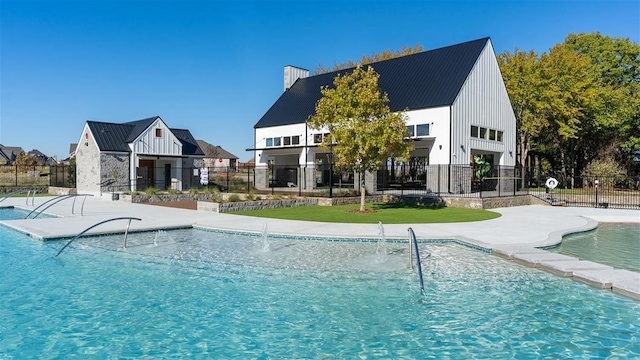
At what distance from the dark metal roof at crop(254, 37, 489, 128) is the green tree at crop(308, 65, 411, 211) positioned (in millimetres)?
8251

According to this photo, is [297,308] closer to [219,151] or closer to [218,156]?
[218,156]

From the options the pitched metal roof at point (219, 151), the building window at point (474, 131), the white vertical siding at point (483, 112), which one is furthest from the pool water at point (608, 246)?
the pitched metal roof at point (219, 151)

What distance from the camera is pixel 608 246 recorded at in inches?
440

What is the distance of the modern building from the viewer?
24977 millimetres

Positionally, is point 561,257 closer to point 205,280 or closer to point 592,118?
point 205,280

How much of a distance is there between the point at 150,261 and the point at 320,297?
14.4 ft

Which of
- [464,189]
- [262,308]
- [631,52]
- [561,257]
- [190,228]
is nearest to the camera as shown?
[262,308]

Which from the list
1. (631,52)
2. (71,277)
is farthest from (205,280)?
(631,52)

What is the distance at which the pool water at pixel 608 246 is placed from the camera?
9.34 metres

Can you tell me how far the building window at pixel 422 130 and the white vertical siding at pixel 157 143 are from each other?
19.3 m

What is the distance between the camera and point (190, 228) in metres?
13.8

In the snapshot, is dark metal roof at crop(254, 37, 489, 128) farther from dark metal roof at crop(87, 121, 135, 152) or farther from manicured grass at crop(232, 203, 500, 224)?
dark metal roof at crop(87, 121, 135, 152)

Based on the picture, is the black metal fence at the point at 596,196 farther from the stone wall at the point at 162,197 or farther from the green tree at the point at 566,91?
the stone wall at the point at 162,197

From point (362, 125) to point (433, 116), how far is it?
30.6 feet
